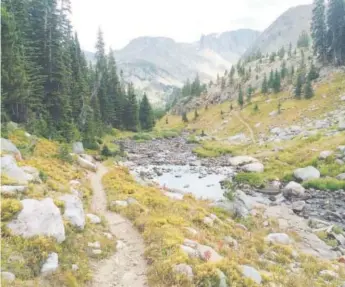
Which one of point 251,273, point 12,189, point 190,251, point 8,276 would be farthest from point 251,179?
point 8,276

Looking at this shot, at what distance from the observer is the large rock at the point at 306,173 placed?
37.5 m

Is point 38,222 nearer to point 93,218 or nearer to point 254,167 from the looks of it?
point 93,218

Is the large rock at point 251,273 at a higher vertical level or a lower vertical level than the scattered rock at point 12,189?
lower

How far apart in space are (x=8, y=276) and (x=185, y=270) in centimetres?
577

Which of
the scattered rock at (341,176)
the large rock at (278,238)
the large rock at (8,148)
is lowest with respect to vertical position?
the large rock at (278,238)

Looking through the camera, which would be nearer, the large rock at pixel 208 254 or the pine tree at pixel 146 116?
the large rock at pixel 208 254

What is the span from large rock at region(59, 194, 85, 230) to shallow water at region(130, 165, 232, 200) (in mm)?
17590

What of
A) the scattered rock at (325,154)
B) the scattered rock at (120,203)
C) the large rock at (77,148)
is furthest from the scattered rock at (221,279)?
the scattered rock at (325,154)

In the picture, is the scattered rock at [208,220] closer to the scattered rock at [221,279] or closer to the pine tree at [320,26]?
the scattered rock at [221,279]

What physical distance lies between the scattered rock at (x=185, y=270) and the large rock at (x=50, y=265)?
161 inches

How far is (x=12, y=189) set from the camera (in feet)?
47.3

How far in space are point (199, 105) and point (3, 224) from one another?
484 feet

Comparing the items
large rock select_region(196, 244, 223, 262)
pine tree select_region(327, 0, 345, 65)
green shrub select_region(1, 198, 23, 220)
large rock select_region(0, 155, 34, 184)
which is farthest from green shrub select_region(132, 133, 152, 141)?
green shrub select_region(1, 198, 23, 220)

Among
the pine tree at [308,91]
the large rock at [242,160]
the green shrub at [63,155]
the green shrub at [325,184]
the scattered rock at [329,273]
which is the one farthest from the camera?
the pine tree at [308,91]
